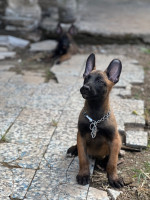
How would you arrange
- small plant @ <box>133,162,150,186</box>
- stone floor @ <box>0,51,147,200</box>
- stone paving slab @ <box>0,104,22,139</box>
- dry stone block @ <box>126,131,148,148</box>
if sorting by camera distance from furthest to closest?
stone paving slab @ <box>0,104,22,139</box>, dry stone block @ <box>126,131,148,148</box>, small plant @ <box>133,162,150,186</box>, stone floor @ <box>0,51,147,200</box>

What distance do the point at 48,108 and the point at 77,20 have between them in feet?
15.7

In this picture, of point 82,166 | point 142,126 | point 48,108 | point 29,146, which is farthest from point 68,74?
point 82,166

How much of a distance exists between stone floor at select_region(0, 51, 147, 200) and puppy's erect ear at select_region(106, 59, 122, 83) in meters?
1.05

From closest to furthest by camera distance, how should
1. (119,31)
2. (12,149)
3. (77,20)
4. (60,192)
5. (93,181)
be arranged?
(60,192), (93,181), (12,149), (119,31), (77,20)

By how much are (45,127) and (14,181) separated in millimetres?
1368

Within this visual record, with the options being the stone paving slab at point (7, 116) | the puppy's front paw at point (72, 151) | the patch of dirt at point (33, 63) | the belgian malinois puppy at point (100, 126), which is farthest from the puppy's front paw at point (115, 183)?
the patch of dirt at point (33, 63)

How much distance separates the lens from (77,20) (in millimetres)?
9805

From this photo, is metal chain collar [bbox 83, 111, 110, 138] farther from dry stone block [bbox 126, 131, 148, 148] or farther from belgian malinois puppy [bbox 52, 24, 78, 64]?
belgian malinois puppy [bbox 52, 24, 78, 64]

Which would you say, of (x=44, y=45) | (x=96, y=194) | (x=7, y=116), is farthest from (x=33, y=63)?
(x=96, y=194)

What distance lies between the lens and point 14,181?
3754mm

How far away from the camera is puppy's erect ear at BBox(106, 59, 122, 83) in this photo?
12.6ft

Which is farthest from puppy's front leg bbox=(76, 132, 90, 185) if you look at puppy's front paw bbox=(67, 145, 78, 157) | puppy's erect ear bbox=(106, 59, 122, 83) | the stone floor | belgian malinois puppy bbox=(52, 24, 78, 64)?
belgian malinois puppy bbox=(52, 24, 78, 64)

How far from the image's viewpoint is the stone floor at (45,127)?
12.0 feet

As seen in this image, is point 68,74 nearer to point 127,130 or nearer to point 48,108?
point 48,108
